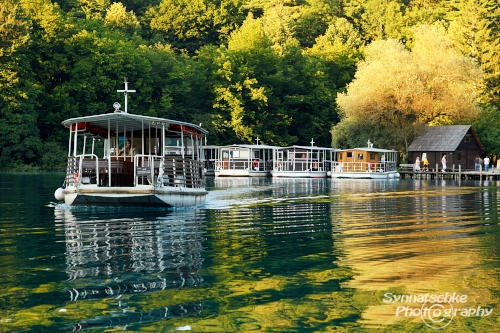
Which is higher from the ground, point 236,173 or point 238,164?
point 238,164

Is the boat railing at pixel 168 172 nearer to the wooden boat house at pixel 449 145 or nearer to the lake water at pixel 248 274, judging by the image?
the lake water at pixel 248 274

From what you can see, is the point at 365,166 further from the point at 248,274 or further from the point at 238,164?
the point at 248,274

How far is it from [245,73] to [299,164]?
18645mm

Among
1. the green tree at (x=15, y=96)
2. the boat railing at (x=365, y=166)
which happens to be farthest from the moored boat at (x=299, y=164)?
the green tree at (x=15, y=96)

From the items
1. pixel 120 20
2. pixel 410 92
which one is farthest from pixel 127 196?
pixel 120 20

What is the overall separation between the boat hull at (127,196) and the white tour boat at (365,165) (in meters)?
46.3

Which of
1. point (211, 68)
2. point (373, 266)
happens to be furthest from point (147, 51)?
point (373, 266)

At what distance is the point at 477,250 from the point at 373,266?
3.39m

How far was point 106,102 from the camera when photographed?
81.5 meters

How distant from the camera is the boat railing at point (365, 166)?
237ft

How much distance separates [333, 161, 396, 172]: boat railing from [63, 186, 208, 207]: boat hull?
47.2 meters

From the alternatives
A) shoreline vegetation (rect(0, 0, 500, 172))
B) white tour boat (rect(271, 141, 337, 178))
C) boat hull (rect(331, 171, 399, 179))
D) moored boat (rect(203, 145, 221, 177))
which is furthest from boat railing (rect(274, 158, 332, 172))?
moored boat (rect(203, 145, 221, 177))

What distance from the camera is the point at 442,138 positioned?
7650cm

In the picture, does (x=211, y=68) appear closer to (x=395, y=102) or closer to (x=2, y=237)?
(x=395, y=102)
